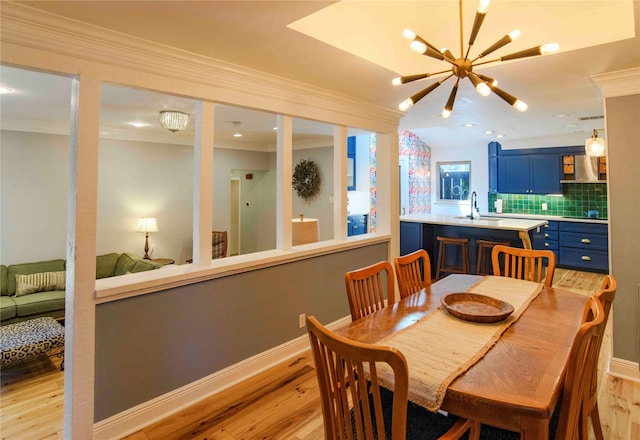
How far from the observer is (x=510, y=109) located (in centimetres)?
387

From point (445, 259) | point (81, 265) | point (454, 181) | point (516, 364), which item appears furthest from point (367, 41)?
point (454, 181)

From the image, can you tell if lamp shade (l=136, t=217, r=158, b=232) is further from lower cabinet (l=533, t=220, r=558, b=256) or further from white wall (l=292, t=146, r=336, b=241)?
lower cabinet (l=533, t=220, r=558, b=256)

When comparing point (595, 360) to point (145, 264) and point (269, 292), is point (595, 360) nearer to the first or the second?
point (269, 292)

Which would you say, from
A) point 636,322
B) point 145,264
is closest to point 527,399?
point 636,322

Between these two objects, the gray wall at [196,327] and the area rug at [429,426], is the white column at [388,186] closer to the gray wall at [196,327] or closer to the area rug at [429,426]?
the gray wall at [196,327]

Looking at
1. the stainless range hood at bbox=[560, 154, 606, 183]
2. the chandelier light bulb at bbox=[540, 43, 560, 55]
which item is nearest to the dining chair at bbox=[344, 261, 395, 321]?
the chandelier light bulb at bbox=[540, 43, 560, 55]

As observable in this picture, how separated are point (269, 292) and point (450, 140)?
6.61 meters

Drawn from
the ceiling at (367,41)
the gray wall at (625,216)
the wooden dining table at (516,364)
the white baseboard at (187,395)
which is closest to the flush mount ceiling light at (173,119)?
the ceiling at (367,41)

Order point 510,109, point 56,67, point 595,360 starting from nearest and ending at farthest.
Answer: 1. point 595,360
2. point 56,67
3. point 510,109

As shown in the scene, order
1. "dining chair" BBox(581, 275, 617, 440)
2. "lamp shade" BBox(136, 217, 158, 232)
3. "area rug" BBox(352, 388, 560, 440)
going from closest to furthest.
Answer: "area rug" BBox(352, 388, 560, 440), "dining chair" BBox(581, 275, 617, 440), "lamp shade" BBox(136, 217, 158, 232)

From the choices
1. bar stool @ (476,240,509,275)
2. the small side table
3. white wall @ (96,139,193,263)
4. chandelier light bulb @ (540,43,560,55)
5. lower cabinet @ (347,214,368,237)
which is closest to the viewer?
chandelier light bulb @ (540,43,560,55)

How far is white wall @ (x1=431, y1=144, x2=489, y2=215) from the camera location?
7547 millimetres

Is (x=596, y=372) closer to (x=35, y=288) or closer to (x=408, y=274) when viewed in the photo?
(x=408, y=274)

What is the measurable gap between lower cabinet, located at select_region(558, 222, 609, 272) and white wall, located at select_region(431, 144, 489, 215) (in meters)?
1.71
